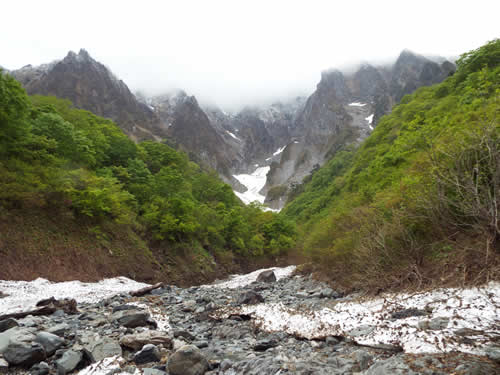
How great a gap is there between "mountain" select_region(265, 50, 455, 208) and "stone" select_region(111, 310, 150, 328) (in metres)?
126

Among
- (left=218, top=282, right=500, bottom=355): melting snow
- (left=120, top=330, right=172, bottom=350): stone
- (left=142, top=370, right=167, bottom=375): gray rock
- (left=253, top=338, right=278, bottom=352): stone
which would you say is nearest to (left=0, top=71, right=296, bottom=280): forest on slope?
(left=120, top=330, right=172, bottom=350): stone

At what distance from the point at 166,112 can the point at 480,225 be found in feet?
698

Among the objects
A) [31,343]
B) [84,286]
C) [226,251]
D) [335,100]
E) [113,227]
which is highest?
[335,100]

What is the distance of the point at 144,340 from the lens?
535 centimetres

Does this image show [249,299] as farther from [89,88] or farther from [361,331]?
[89,88]

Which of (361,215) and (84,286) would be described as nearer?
(361,215)

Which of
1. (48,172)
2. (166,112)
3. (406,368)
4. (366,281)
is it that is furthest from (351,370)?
(166,112)

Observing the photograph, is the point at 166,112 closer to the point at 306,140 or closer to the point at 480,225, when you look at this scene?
the point at 306,140

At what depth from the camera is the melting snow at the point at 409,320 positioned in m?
3.94

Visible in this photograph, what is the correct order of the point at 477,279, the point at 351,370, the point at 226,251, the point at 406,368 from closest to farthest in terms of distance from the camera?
the point at 406,368 → the point at 351,370 → the point at 477,279 → the point at 226,251

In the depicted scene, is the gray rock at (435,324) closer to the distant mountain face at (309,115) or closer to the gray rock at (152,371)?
the gray rock at (152,371)

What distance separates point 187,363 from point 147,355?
94cm

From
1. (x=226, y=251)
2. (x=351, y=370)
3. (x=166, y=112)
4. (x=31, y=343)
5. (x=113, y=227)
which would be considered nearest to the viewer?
(x=351, y=370)

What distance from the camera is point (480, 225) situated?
539 cm
